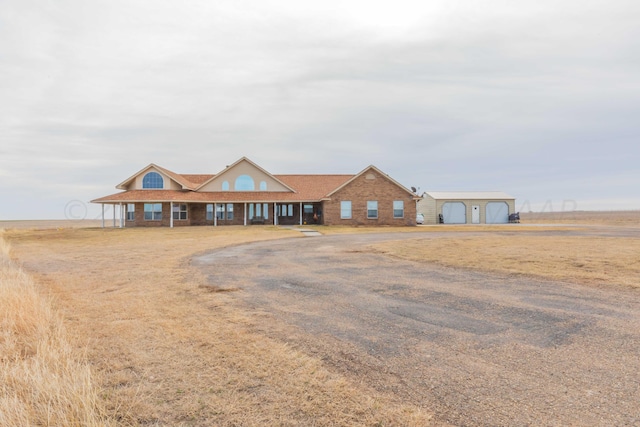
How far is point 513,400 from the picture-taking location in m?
4.06

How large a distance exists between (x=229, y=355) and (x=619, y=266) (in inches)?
495

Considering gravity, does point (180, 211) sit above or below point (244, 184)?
below

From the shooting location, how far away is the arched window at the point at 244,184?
42.7m

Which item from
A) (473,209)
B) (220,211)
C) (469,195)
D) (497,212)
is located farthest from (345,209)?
(497,212)

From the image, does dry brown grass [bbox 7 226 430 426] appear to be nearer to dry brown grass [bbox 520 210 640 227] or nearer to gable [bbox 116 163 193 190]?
gable [bbox 116 163 193 190]

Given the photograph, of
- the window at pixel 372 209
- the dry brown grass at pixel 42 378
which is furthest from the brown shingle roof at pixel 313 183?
the dry brown grass at pixel 42 378

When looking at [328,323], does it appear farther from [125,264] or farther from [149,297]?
[125,264]

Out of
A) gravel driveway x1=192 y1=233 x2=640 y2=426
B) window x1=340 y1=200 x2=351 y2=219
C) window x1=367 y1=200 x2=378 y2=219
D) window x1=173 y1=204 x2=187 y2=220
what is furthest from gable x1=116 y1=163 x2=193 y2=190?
gravel driveway x1=192 y1=233 x2=640 y2=426

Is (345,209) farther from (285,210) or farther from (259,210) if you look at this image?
(259,210)

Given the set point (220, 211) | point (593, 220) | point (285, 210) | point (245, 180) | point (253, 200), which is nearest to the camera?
point (253, 200)

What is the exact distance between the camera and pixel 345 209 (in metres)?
39.9

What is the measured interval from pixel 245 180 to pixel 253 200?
3792mm

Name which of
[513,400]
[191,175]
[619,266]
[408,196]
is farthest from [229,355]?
[191,175]

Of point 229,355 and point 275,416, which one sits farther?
point 229,355
